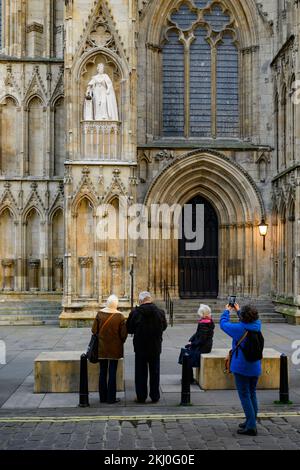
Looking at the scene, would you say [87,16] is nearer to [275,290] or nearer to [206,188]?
[206,188]

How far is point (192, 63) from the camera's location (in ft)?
80.4

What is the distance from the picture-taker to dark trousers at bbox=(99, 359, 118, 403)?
32.2ft

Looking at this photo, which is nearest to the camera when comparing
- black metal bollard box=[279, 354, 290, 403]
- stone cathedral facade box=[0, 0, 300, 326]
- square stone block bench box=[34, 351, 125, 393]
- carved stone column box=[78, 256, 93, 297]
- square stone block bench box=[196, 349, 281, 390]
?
black metal bollard box=[279, 354, 290, 403]

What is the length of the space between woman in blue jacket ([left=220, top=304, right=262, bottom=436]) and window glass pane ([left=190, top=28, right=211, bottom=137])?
55.9ft

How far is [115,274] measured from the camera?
2152 centimetres

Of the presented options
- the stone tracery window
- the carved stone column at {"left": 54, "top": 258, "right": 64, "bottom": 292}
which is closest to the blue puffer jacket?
the carved stone column at {"left": 54, "top": 258, "right": 64, "bottom": 292}

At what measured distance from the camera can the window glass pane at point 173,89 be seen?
24.4 meters

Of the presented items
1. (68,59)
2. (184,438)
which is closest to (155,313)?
(184,438)

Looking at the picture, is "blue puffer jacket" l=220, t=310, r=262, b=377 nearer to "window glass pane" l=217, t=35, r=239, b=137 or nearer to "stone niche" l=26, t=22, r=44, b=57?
"window glass pane" l=217, t=35, r=239, b=137

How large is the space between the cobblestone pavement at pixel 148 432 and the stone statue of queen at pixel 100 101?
13.8 m

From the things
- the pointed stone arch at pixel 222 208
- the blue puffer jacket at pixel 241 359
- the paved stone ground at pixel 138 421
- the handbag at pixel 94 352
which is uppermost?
the pointed stone arch at pixel 222 208

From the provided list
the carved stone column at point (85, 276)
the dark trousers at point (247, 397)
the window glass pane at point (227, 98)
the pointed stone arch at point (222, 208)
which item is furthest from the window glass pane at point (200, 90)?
the dark trousers at point (247, 397)

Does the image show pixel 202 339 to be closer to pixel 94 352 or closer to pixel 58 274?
pixel 94 352

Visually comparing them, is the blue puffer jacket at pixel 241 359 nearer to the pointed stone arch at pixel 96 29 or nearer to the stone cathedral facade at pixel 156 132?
the stone cathedral facade at pixel 156 132
